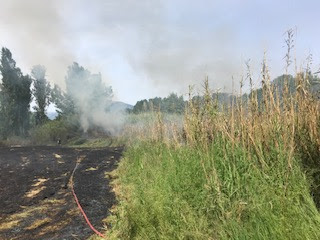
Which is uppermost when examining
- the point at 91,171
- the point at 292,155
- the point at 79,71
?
the point at 79,71

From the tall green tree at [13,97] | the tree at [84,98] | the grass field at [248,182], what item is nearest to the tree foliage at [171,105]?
the grass field at [248,182]

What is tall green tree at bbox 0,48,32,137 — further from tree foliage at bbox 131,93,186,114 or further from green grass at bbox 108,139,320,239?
green grass at bbox 108,139,320,239

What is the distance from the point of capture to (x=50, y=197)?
7.66 metres

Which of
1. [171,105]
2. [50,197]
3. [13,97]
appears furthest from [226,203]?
[13,97]

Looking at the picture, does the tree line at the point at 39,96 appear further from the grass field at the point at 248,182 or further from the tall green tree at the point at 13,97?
the grass field at the point at 248,182

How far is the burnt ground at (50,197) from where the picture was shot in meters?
5.54

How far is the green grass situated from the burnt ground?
1.30m

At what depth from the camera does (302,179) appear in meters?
3.21

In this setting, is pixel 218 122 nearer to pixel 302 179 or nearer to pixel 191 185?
pixel 191 185

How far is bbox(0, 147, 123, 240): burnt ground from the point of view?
218 inches

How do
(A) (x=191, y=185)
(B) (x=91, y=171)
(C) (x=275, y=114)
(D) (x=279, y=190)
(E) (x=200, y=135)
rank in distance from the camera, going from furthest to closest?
1. (B) (x=91, y=171)
2. (E) (x=200, y=135)
3. (A) (x=191, y=185)
4. (C) (x=275, y=114)
5. (D) (x=279, y=190)

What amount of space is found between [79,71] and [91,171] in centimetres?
3204

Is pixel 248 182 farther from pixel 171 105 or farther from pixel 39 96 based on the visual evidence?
pixel 39 96

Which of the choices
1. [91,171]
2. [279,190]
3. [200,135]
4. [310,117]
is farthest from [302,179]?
[91,171]
